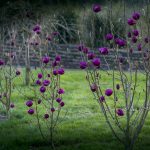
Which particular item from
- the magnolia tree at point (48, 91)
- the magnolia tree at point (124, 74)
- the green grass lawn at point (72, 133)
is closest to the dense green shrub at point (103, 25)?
the magnolia tree at point (124, 74)

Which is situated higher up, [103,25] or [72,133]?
[103,25]

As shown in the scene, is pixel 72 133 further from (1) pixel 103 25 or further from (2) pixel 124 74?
(1) pixel 103 25

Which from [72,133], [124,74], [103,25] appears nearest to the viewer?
[124,74]

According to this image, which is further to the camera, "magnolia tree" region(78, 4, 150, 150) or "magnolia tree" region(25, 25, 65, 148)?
"magnolia tree" region(25, 25, 65, 148)

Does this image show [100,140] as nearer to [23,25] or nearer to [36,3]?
[36,3]

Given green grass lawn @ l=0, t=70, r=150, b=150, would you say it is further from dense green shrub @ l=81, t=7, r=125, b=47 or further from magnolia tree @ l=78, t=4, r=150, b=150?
dense green shrub @ l=81, t=7, r=125, b=47

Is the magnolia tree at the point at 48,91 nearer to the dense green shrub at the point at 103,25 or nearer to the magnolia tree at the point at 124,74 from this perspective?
the magnolia tree at the point at 124,74

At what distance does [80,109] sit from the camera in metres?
7.40

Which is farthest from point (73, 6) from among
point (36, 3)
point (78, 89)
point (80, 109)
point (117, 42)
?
point (78, 89)

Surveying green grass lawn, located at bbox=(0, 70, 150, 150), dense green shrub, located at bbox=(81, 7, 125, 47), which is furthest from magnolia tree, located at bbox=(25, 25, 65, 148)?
dense green shrub, located at bbox=(81, 7, 125, 47)

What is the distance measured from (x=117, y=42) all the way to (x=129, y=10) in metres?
1.77

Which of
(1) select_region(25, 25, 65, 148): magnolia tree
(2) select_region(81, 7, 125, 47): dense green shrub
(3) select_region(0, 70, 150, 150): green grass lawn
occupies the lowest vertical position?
(3) select_region(0, 70, 150, 150): green grass lawn

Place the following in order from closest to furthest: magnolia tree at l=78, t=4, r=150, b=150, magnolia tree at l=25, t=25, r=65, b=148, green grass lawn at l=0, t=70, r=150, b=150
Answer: magnolia tree at l=78, t=4, r=150, b=150
magnolia tree at l=25, t=25, r=65, b=148
green grass lawn at l=0, t=70, r=150, b=150

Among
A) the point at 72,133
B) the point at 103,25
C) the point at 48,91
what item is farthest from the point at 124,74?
the point at 103,25
